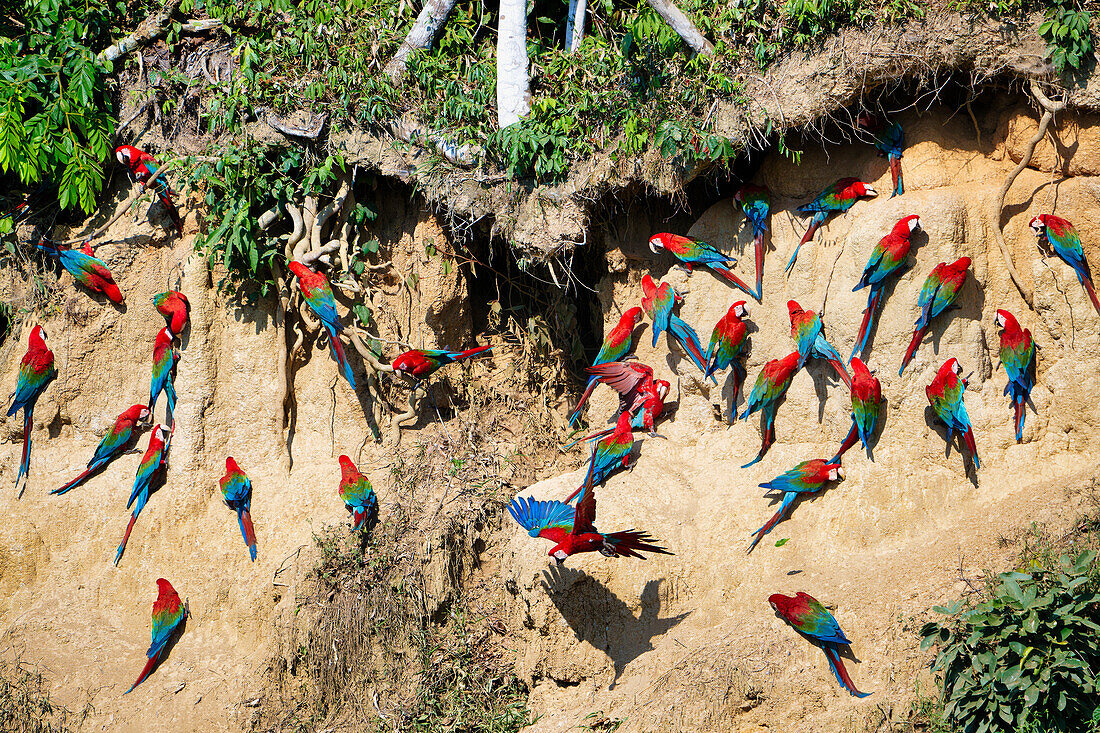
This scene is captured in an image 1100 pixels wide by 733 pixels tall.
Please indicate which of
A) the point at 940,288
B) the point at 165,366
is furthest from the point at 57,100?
the point at 940,288

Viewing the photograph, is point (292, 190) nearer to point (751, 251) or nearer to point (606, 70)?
point (606, 70)

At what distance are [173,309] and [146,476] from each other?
3.65 feet

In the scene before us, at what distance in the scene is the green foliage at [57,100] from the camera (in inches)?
207

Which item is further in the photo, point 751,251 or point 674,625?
point 751,251

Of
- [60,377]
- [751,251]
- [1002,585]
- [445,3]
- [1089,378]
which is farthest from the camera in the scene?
[60,377]

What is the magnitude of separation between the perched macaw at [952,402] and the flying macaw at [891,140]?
1040 mm

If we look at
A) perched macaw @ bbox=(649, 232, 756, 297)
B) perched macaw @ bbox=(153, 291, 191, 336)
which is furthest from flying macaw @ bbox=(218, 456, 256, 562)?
perched macaw @ bbox=(649, 232, 756, 297)

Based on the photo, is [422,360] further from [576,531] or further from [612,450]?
[576,531]

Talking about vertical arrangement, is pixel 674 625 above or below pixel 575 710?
above

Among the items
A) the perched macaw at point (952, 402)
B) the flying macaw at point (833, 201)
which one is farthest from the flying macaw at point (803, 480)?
the flying macaw at point (833, 201)

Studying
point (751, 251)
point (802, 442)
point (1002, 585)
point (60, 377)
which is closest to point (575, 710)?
point (802, 442)

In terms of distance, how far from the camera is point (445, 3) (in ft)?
17.6

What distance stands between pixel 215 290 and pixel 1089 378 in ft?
17.2

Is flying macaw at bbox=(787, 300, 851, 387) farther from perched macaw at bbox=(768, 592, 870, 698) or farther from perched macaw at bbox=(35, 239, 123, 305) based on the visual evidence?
perched macaw at bbox=(35, 239, 123, 305)
